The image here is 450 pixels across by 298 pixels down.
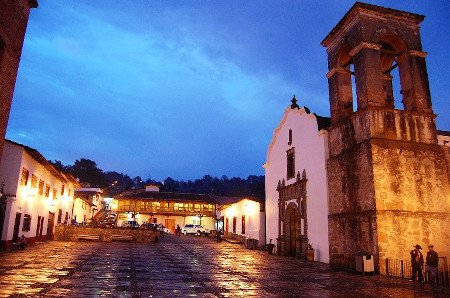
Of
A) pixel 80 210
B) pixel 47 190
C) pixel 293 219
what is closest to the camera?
pixel 293 219

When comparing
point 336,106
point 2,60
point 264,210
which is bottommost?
point 264,210

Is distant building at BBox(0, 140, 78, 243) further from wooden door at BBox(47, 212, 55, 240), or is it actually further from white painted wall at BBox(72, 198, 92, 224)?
white painted wall at BBox(72, 198, 92, 224)

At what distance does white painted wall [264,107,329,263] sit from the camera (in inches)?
729

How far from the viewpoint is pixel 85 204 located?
168ft

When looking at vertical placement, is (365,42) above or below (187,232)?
above

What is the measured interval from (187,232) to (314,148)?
3270 cm

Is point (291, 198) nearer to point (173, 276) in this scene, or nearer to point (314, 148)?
point (314, 148)

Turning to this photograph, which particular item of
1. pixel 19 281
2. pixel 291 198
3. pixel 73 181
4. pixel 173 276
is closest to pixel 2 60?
pixel 19 281

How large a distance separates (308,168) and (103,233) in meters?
19.2

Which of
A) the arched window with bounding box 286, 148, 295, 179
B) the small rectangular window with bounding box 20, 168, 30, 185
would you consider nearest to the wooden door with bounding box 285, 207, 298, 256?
the arched window with bounding box 286, 148, 295, 179

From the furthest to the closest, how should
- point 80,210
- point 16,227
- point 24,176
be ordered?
point 80,210 < point 24,176 < point 16,227

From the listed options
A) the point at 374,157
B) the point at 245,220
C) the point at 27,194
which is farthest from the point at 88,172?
the point at 374,157

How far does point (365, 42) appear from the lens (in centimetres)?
1664

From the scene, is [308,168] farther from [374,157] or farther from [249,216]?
[249,216]
